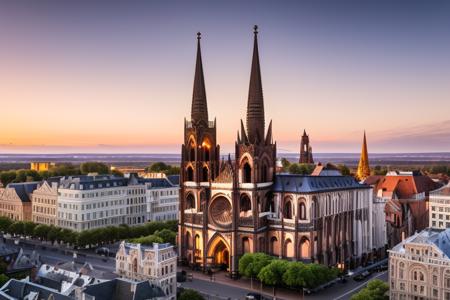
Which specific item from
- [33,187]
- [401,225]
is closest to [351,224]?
[401,225]

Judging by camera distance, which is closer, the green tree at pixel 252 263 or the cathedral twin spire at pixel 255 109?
the green tree at pixel 252 263

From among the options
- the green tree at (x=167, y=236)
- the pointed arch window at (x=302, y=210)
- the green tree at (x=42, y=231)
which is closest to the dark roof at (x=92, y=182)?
the green tree at (x=42, y=231)

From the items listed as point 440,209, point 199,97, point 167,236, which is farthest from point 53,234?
point 440,209

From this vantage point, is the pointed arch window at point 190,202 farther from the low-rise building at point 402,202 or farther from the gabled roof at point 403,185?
the gabled roof at point 403,185

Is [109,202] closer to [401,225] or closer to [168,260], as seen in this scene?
[168,260]

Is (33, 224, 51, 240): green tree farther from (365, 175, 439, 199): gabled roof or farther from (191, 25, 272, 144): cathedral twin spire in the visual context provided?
(365, 175, 439, 199): gabled roof

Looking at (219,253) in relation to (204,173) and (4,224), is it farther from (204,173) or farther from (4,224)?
(4,224)
